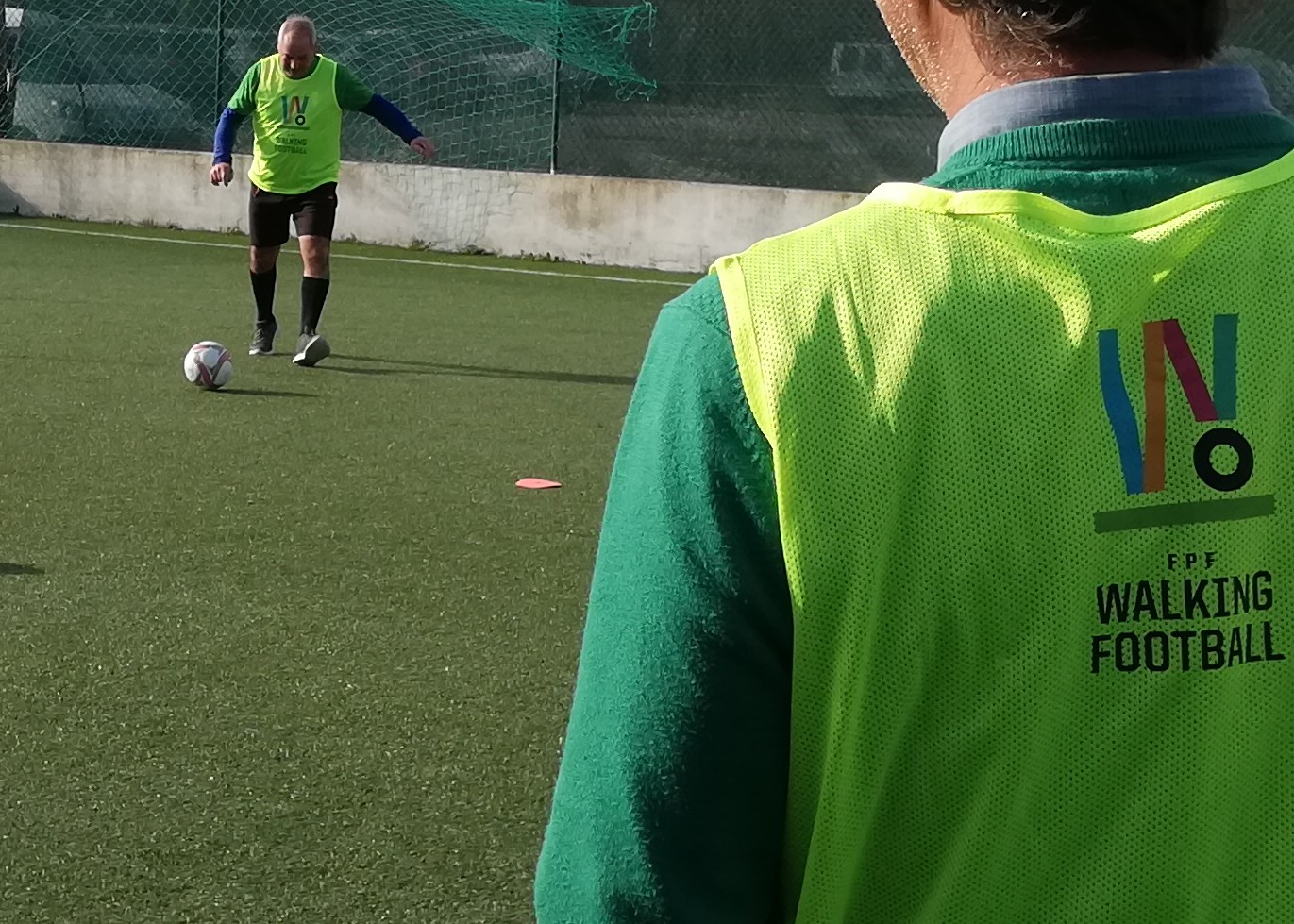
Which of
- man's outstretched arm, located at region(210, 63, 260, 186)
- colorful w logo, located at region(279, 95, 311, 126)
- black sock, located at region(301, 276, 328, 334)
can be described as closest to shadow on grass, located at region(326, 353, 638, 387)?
black sock, located at region(301, 276, 328, 334)

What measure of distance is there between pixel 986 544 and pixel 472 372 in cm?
959

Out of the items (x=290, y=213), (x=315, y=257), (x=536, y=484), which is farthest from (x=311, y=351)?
(x=536, y=484)

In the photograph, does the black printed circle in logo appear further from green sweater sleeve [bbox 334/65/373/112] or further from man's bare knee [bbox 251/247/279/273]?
green sweater sleeve [bbox 334/65/373/112]

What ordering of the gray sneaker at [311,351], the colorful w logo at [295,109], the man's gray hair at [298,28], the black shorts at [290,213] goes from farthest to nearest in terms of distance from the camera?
the man's gray hair at [298,28] → the colorful w logo at [295,109] → the black shorts at [290,213] → the gray sneaker at [311,351]

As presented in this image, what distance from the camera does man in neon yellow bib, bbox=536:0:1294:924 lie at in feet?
3.95

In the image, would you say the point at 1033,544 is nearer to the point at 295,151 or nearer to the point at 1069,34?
the point at 1069,34

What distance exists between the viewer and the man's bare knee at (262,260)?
1133cm

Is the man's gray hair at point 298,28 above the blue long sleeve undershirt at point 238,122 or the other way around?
above

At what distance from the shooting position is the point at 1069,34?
1.26 metres

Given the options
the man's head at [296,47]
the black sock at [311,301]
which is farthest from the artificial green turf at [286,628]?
the man's head at [296,47]

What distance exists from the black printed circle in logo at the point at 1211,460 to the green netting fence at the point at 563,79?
15365 millimetres

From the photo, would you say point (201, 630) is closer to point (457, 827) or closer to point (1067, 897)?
point (457, 827)

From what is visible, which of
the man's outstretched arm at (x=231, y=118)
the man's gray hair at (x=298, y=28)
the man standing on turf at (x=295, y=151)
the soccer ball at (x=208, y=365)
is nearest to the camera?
the soccer ball at (x=208, y=365)

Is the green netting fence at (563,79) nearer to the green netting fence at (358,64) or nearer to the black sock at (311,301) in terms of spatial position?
the green netting fence at (358,64)
